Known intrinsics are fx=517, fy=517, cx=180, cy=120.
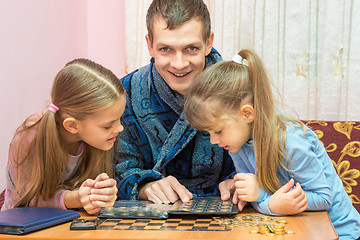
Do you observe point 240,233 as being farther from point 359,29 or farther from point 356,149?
point 359,29

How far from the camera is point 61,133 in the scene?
168cm

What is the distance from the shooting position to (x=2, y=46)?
89.4 inches

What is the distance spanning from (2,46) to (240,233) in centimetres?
152

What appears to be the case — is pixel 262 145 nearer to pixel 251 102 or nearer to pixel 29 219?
pixel 251 102

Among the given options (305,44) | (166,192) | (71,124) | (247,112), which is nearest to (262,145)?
(247,112)

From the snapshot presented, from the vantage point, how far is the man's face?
1810 mm

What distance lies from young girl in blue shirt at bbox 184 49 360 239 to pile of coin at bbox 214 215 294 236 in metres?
0.06

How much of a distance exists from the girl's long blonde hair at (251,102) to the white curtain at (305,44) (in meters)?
1.21

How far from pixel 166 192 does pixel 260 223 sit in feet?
1.32

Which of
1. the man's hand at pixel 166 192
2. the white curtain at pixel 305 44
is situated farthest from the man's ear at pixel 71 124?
the white curtain at pixel 305 44

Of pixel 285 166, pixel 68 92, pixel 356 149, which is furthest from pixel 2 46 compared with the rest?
pixel 356 149

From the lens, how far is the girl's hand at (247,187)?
1439 millimetres

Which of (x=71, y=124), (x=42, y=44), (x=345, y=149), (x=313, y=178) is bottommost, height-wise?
(x=345, y=149)

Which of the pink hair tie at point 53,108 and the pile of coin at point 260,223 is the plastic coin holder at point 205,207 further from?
the pink hair tie at point 53,108
